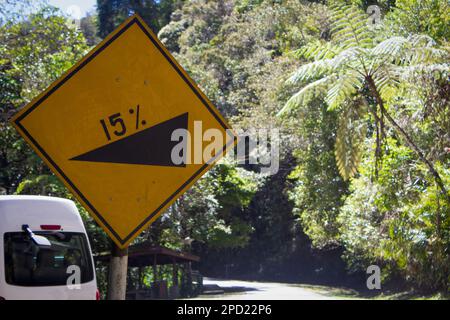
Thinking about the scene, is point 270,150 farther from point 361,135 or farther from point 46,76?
point 361,135

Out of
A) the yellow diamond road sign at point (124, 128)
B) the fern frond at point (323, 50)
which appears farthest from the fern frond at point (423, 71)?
the yellow diamond road sign at point (124, 128)

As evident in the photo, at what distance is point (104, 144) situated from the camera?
335 cm

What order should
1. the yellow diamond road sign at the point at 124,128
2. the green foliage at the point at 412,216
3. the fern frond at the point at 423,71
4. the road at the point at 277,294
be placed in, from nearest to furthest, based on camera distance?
the yellow diamond road sign at the point at 124,128 < the fern frond at the point at 423,71 < the green foliage at the point at 412,216 < the road at the point at 277,294

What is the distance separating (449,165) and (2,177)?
14.9 meters

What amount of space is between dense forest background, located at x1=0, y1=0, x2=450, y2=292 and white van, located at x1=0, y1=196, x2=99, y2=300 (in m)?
6.85

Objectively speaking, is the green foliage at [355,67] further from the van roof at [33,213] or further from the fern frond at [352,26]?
the van roof at [33,213]

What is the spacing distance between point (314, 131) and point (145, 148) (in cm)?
2661

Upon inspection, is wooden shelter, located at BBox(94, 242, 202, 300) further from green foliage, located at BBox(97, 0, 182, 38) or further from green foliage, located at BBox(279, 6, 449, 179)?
green foliage, located at BBox(97, 0, 182, 38)

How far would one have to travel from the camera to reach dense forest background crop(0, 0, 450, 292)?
14.3 meters

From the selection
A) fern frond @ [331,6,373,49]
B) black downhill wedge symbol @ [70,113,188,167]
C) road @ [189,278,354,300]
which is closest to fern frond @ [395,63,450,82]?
fern frond @ [331,6,373,49]

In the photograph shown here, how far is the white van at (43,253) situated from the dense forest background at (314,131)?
6847mm

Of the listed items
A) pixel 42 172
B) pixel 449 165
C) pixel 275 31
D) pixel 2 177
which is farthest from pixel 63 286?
pixel 275 31

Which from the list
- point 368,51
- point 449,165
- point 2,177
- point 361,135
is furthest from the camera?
point 2,177

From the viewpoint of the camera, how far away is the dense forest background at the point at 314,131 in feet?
47.0
